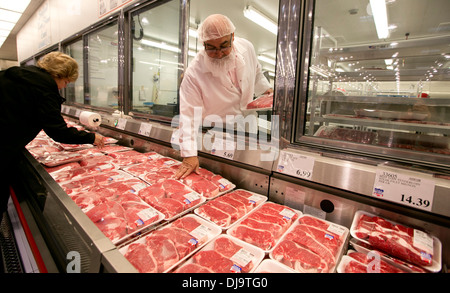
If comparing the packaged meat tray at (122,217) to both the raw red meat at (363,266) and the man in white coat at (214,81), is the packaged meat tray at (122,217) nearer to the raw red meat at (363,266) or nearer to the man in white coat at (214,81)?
the man in white coat at (214,81)

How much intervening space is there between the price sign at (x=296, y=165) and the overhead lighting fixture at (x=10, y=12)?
7.30 metres

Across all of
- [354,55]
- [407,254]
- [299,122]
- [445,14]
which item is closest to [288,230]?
[407,254]

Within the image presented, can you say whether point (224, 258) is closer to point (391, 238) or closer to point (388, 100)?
point (391, 238)

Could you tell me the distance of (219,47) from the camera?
1.70 meters

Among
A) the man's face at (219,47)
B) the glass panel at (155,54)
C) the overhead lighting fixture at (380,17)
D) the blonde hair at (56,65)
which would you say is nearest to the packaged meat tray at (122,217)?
the man's face at (219,47)

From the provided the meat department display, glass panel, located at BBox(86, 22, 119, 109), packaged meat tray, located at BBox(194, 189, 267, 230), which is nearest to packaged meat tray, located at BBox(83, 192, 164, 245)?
the meat department display

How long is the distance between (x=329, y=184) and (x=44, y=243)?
1755mm

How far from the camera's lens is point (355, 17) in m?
5.35

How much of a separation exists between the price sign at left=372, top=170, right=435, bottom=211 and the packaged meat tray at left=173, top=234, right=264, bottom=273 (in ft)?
1.96

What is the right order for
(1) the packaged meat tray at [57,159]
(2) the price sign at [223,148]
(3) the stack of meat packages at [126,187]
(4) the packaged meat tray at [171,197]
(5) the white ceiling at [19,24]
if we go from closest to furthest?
(3) the stack of meat packages at [126,187] < (4) the packaged meat tray at [171,197] < (2) the price sign at [223,148] < (1) the packaged meat tray at [57,159] < (5) the white ceiling at [19,24]

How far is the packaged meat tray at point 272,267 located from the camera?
0.91m

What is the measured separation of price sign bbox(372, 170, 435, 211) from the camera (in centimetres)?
89

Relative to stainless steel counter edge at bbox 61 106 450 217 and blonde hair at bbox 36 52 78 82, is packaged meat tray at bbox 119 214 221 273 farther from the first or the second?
blonde hair at bbox 36 52 78 82
